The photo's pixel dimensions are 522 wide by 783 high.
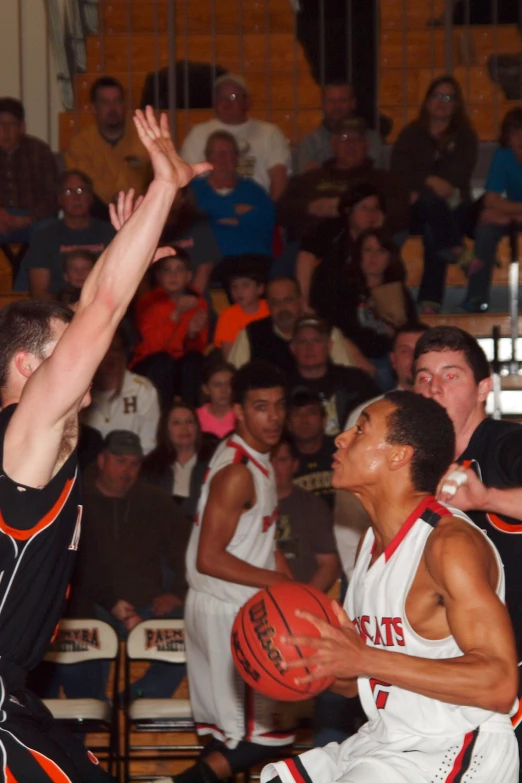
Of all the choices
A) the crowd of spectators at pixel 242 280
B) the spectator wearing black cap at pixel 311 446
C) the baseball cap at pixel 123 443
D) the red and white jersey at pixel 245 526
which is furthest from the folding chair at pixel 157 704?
the spectator wearing black cap at pixel 311 446

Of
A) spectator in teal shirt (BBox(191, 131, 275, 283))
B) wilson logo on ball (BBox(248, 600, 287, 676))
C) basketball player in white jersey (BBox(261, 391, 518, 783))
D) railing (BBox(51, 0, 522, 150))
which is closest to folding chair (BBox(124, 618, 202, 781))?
basketball player in white jersey (BBox(261, 391, 518, 783))

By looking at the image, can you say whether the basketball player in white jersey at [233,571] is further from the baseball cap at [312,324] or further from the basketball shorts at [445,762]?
the basketball shorts at [445,762]

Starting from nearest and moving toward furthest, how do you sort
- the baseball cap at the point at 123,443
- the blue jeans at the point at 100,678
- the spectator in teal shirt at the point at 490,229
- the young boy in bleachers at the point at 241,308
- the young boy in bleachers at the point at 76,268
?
the blue jeans at the point at 100,678 < the baseball cap at the point at 123,443 < the young boy in bleachers at the point at 76,268 < the young boy in bleachers at the point at 241,308 < the spectator in teal shirt at the point at 490,229

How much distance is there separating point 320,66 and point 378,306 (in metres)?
3.84

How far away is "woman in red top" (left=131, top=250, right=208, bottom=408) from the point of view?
27.8 ft

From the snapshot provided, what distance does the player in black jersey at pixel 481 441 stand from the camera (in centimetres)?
396

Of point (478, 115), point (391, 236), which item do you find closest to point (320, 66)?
point (478, 115)

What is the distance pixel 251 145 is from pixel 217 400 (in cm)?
283

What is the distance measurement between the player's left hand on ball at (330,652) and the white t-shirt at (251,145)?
747 cm

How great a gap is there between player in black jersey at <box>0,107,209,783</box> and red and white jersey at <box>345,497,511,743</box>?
84cm

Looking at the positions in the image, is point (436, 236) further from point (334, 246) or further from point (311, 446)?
point (311, 446)

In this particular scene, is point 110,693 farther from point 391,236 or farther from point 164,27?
point 164,27

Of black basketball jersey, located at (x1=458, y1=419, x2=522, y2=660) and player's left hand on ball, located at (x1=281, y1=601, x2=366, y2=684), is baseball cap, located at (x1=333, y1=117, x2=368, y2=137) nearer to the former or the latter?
black basketball jersey, located at (x1=458, y1=419, x2=522, y2=660)

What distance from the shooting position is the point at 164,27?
12438 millimetres
